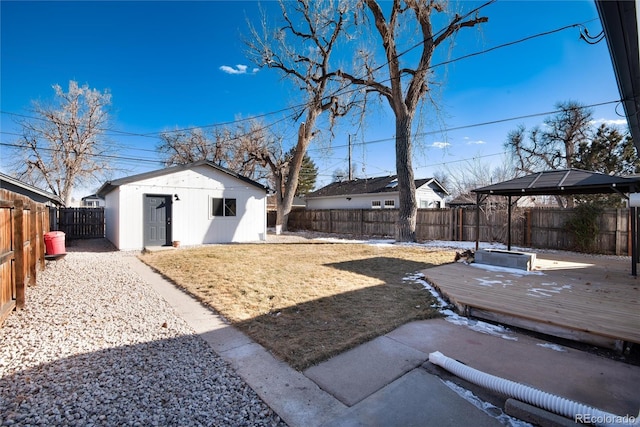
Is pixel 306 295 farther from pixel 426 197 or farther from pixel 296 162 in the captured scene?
pixel 426 197

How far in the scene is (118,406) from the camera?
213 centimetres

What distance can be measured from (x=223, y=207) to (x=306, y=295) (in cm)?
923

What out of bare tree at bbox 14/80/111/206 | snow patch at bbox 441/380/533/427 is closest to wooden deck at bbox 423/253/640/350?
snow patch at bbox 441/380/533/427

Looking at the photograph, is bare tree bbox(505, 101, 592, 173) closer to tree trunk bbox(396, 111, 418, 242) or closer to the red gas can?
tree trunk bbox(396, 111, 418, 242)

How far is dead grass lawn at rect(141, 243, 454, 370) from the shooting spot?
3322 millimetres

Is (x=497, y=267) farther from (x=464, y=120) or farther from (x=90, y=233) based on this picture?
(x=90, y=233)

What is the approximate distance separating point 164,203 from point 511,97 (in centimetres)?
1403

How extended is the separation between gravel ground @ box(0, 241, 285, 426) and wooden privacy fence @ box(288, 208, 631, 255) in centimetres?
1264

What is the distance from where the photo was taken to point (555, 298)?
4.30 metres

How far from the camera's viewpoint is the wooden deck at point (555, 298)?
128 inches

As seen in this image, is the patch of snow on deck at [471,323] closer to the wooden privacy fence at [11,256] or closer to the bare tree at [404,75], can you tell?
the wooden privacy fence at [11,256]

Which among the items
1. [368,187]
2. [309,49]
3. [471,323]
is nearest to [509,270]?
[471,323]

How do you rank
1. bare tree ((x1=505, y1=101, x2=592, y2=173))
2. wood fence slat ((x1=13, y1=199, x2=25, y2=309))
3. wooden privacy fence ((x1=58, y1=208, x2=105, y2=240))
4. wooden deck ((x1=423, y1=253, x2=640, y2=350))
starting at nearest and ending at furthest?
wooden deck ((x1=423, y1=253, x2=640, y2=350)), wood fence slat ((x1=13, y1=199, x2=25, y2=309)), wooden privacy fence ((x1=58, y1=208, x2=105, y2=240)), bare tree ((x1=505, y1=101, x2=592, y2=173))

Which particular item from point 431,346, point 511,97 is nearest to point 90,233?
point 431,346
